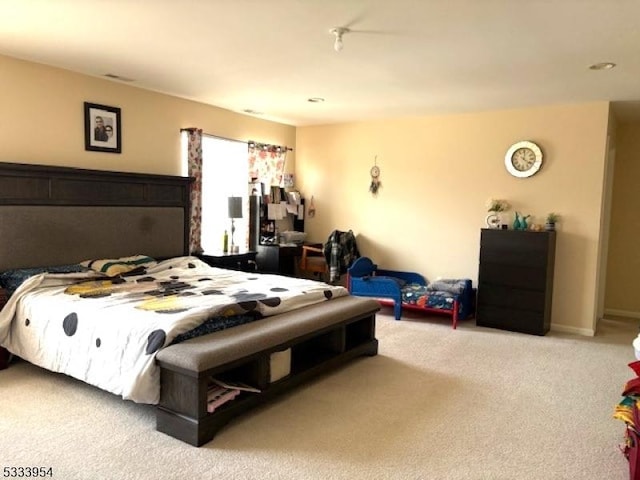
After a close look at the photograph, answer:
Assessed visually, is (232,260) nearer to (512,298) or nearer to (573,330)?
(512,298)

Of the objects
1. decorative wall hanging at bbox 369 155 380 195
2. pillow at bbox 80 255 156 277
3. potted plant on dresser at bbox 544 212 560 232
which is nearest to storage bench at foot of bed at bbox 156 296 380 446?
pillow at bbox 80 255 156 277

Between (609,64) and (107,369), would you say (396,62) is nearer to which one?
(609,64)

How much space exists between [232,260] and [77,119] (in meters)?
2.02

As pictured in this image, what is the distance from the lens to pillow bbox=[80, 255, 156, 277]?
3.90 metres

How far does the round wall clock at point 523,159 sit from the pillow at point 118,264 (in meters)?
3.83

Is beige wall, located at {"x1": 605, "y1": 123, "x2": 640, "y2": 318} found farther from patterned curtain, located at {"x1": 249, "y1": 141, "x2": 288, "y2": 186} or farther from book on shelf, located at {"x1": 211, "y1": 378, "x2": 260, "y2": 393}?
book on shelf, located at {"x1": 211, "y1": 378, "x2": 260, "y2": 393}

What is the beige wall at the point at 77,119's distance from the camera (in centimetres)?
373

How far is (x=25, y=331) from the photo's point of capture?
3.22 metres

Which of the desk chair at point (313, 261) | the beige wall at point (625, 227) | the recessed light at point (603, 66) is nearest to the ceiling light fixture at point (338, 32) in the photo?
the recessed light at point (603, 66)

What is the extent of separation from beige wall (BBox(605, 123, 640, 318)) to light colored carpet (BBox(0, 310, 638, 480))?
2.32m

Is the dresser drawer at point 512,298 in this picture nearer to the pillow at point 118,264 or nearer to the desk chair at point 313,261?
the desk chair at point 313,261

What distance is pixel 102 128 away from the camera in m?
4.29

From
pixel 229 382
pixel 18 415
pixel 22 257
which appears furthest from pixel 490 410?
pixel 22 257

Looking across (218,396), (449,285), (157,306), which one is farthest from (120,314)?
(449,285)
